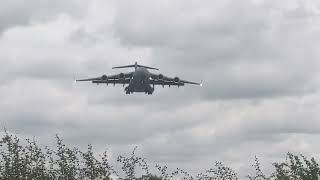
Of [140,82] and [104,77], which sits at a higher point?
[104,77]

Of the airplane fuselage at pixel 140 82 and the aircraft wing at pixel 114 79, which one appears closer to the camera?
the airplane fuselage at pixel 140 82

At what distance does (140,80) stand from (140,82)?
0.48 metres

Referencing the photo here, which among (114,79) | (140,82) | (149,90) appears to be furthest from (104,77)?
(149,90)

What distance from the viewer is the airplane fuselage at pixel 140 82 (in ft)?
311

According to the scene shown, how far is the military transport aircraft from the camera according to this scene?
95000mm

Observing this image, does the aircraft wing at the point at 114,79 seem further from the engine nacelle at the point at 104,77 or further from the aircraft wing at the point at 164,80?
the aircraft wing at the point at 164,80

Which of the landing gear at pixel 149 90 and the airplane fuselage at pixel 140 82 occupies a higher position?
the airplane fuselage at pixel 140 82

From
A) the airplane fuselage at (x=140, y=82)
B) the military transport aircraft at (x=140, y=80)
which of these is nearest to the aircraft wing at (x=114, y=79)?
the military transport aircraft at (x=140, y=80)

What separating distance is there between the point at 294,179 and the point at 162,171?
557 centimetres

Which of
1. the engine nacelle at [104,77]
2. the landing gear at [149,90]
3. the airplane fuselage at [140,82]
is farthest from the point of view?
the engine nacelle at [104,77]

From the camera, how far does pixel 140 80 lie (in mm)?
94750

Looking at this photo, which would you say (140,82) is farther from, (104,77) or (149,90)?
(104,77)

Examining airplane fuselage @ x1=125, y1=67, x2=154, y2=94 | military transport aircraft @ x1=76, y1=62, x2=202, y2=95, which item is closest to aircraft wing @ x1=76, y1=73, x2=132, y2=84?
military transport aircraft @ x1=76, y1=62, x2=202, y2=95

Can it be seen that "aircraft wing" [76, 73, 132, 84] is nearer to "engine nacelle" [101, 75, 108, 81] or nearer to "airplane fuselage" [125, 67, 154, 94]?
"engine nacelle" [101, 75, 108, 81]
